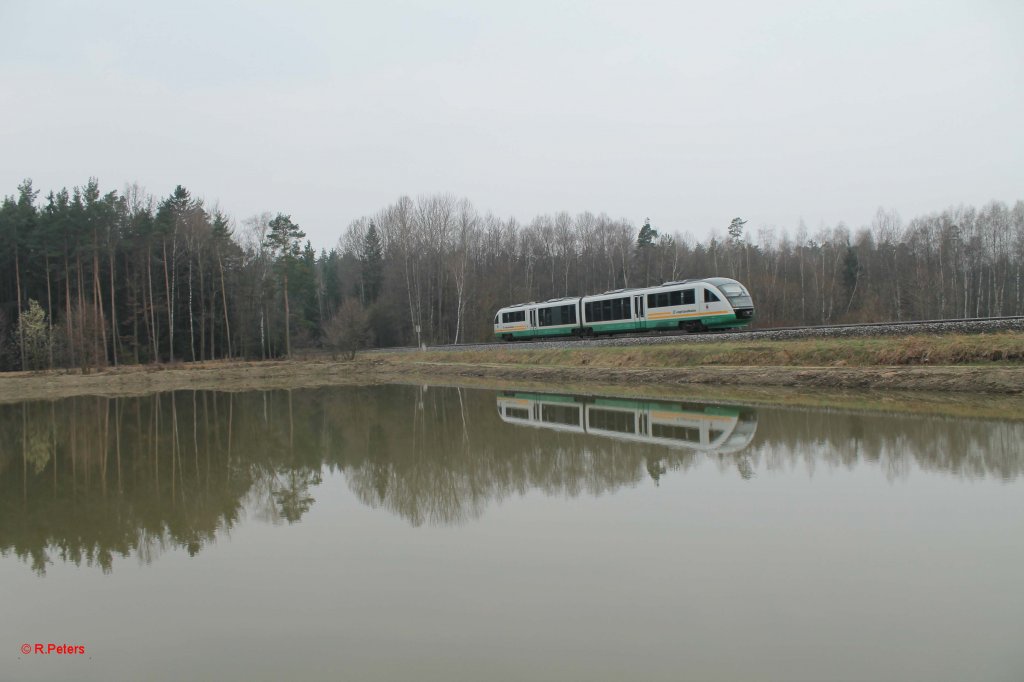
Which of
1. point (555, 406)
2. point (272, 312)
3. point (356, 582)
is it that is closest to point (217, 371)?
point (272, 312)

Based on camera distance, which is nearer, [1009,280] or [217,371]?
[217,371]

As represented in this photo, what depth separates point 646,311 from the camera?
117ft

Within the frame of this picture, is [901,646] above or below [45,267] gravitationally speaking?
below

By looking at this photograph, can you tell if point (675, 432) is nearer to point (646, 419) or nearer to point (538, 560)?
point (646, 419)

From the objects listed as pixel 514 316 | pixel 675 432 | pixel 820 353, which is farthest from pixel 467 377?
pixel 675 432

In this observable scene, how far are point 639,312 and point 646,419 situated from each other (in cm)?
1938

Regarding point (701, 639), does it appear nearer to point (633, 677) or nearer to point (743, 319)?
point (633, 677)

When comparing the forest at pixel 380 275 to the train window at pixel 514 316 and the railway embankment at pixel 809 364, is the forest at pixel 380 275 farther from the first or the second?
the railway embankment at pixel 809 364

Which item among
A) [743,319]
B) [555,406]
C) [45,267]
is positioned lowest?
[555,406]

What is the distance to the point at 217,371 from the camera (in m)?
43.0

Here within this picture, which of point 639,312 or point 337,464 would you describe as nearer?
point 337,464

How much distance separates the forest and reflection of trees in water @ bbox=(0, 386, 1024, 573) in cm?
2957

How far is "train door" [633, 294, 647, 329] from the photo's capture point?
3600 cm

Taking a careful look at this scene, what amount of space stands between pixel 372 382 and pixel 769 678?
3491 centimetres
